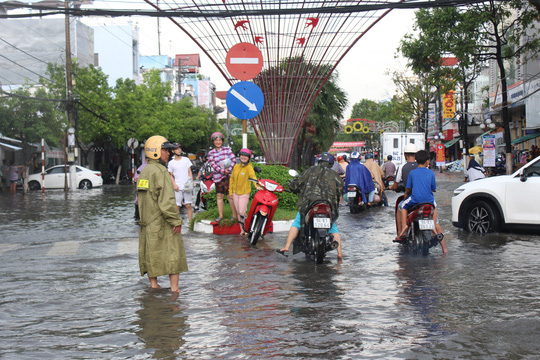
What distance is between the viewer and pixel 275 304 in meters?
6.34

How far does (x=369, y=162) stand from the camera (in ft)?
62.0

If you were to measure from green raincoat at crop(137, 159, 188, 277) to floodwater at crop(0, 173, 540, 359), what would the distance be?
1.14 ft

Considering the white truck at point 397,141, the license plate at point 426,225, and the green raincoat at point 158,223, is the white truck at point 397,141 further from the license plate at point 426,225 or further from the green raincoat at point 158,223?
the green raincoat at point 158,223

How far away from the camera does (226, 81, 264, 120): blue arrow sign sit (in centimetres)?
1229

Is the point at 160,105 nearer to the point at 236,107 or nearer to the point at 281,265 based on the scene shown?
the point at 236,107

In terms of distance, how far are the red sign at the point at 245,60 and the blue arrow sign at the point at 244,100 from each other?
290 mm

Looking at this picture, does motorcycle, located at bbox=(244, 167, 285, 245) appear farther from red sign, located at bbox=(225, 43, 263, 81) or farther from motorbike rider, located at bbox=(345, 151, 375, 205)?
motorbike rider, located at bbox=(345, 151, 375, 205)

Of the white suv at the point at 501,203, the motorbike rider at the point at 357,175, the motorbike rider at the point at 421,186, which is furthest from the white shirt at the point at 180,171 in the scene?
the motorbike rider at the point at 421,186

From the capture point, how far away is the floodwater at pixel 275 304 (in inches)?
192

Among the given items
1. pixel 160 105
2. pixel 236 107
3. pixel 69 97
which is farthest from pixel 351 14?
pixel 160 105

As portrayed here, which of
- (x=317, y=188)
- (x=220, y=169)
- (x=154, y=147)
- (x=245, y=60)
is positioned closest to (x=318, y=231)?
(x=317, y=188)

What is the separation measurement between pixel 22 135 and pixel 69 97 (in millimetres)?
4264

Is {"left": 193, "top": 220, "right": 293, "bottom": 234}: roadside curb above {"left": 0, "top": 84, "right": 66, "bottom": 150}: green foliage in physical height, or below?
below

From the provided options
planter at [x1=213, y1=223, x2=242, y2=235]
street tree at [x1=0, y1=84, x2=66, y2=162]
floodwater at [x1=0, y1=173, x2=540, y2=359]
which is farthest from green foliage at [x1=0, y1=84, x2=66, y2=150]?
floodwater at [x1=0, y1=173, x2=540, y2=359]
